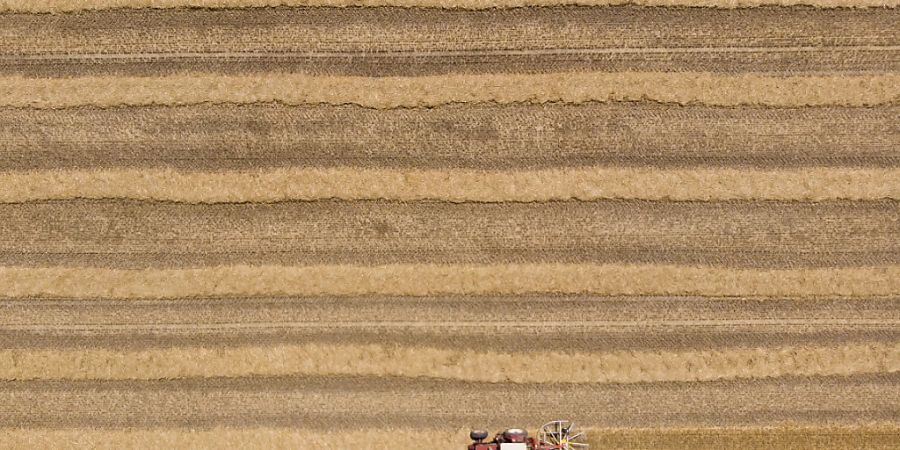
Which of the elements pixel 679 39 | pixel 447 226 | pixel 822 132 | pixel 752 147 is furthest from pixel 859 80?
pixel 447 226

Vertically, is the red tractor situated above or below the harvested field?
below

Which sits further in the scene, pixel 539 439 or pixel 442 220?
pixel 442 220

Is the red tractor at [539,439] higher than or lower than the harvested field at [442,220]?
lower

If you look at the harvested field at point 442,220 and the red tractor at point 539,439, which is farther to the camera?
the harvested field at point 442,220

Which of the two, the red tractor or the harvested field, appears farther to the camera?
the harvested field

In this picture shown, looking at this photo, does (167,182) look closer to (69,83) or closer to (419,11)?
(69,83)
